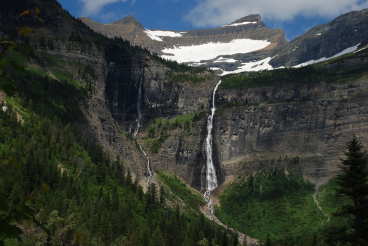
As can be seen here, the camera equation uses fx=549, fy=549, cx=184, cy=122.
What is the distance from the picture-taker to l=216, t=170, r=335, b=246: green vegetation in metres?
172

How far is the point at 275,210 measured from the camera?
606 ft

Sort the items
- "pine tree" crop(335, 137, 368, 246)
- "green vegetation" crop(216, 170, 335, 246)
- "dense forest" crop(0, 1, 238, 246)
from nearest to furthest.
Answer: "pine tree" crop(335, 137, 368, 246) < "dense forest" crop(0, 1, 238, 246) < "green vegetation" crop(216, 170, 335, 246)

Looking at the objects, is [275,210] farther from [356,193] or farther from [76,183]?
[356,193]

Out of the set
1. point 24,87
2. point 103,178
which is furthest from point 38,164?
point 24,87

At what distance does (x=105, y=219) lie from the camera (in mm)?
125438

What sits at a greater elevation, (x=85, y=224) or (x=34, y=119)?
(x=34, y=119)

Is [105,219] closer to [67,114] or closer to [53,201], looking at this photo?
[53,201]

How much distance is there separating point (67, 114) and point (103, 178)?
121 feet

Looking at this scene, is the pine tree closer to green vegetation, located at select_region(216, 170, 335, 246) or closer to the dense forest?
the dense forest

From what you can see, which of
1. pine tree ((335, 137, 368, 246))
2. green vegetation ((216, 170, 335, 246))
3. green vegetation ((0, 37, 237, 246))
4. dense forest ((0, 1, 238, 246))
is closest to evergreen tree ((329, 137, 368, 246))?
pine tree ((335, 137, 368, 246))

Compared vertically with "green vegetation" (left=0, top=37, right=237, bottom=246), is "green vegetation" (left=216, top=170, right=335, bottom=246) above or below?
below

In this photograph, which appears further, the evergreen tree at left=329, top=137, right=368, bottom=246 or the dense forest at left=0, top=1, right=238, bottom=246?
the dense forest at left=0, top=1, right=238, bottom=246

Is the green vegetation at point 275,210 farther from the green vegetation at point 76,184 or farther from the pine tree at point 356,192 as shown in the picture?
the pine tree at point 356,192

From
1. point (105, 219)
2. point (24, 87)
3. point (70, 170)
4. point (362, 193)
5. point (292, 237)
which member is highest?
point (24, 87)
